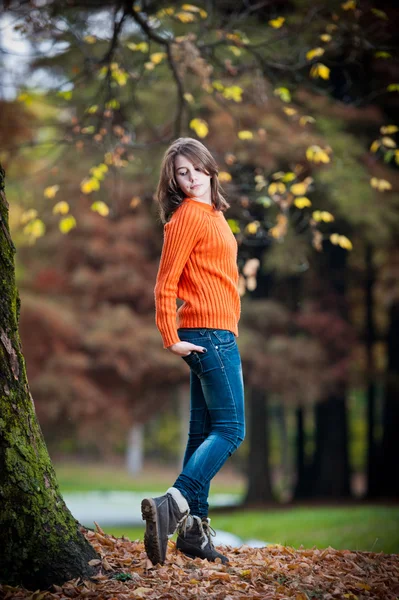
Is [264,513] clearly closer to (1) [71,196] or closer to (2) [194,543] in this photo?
(1) [71,196]

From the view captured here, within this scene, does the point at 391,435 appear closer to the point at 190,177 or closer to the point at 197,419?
the point at 197,419

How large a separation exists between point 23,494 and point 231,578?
1.02m

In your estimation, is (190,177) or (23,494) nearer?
(23,494)

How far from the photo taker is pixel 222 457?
11.1 ft

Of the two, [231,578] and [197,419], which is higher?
[197,419]

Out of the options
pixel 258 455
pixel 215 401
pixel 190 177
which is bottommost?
pixel 258 455

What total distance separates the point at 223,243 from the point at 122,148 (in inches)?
123

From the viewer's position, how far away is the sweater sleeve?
3.28 m

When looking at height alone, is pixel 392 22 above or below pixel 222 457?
above

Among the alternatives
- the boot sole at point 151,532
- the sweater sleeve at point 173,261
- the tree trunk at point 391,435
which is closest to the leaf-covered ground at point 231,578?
the boot sole at point 151,532

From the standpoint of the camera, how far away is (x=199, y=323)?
3377mm

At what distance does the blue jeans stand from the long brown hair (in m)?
0.68

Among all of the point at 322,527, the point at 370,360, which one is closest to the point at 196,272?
the point at 322,527

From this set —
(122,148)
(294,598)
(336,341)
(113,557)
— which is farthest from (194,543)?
(336,341)
